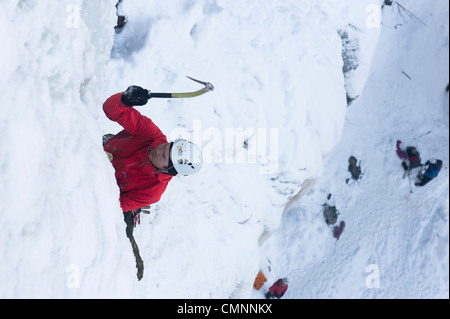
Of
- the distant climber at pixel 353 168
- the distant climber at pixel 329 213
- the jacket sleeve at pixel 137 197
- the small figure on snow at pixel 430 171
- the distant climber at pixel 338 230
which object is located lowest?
the distant climber at pixel 338 230

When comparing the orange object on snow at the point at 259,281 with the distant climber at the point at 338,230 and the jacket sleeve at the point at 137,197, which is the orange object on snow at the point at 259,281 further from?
the jacket sleeve at the point at 137,197

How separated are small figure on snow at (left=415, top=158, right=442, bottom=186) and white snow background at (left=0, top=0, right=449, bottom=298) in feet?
1.27

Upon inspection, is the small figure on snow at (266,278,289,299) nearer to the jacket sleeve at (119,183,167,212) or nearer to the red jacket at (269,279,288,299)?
the red jacket at (269,279,288,299)

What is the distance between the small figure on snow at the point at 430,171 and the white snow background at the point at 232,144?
0.39 meters

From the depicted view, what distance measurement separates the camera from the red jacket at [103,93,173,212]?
3.54 meters

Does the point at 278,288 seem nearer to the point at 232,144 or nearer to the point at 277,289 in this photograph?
the point at 277,289

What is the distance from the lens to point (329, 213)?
989 centimetres

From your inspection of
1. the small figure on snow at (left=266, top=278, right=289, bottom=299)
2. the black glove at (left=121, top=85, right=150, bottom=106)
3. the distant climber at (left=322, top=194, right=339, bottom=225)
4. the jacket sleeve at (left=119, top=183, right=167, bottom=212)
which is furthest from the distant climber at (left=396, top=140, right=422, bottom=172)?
the black glove at (left=121, top=85, right=150, bottom=106)

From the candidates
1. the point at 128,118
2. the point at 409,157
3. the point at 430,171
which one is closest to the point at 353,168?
the point at 409,157

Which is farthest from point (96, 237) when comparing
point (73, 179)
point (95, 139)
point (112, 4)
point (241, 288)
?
point (241, 288)

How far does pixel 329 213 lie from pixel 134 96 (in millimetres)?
7819

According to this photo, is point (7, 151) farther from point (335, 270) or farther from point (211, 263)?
point (335, 270)

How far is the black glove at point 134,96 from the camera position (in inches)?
125

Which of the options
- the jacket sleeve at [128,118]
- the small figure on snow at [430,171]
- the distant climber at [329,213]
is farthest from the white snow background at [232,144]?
the small figure on snow at [430,171]
